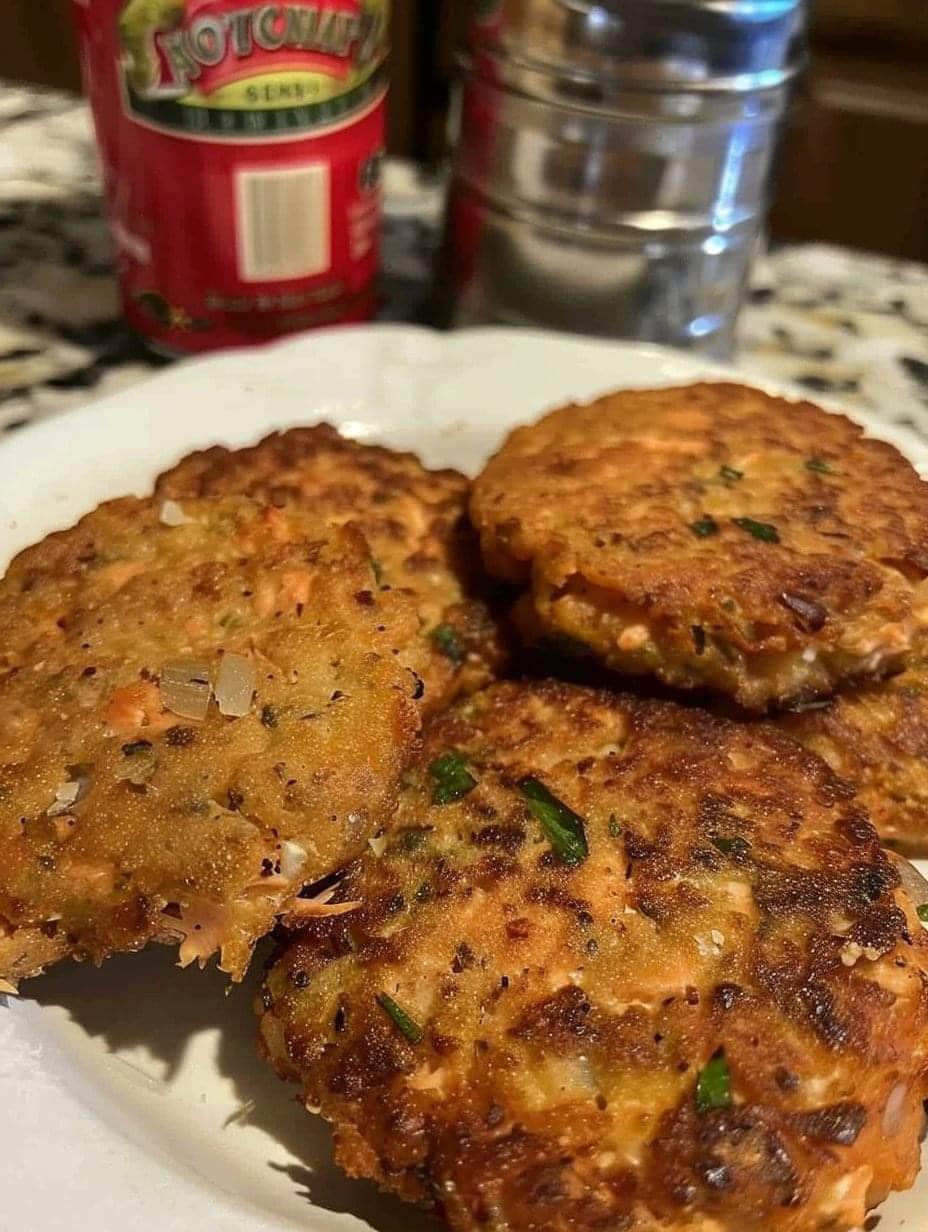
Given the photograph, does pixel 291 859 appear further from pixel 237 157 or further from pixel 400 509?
pixel 237 157

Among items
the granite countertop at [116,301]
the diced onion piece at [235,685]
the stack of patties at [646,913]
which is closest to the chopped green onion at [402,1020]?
the stack of patties at [646,913]

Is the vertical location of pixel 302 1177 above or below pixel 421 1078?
below

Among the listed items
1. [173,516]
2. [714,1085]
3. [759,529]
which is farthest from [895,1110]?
[173,516]

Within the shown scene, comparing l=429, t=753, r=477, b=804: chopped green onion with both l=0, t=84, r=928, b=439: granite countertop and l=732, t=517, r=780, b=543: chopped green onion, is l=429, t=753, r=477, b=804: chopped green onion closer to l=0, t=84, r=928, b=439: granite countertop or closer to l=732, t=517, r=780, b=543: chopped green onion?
l=732, t=517, r=780, b=543: chopped green onion

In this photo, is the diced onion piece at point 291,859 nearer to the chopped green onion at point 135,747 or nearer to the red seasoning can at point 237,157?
the chopped green onion at point 135,747

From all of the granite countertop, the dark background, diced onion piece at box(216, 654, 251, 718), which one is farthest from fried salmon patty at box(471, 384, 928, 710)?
the dark background

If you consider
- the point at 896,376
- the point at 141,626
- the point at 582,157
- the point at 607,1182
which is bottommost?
the point at 896,376

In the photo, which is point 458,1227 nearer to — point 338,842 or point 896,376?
point 338,842

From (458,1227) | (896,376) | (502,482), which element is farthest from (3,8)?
(458,1227)
